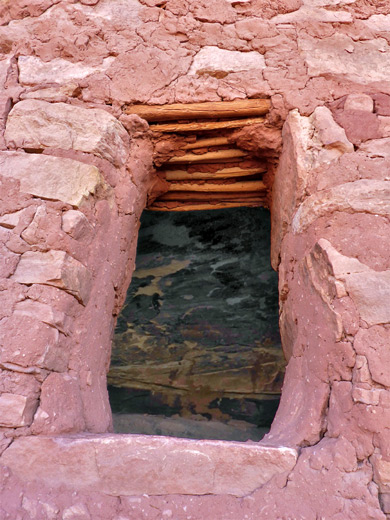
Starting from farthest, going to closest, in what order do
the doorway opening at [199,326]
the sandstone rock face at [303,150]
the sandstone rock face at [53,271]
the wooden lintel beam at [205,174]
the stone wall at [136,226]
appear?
the doorway opening at [199,326] → the wooden lintel beam at [205,174] → the sandstone rock face at [303,150] → the sandstone rock face at [53,271] → the stone wall at [136,226]

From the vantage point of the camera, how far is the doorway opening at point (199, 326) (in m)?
4.68

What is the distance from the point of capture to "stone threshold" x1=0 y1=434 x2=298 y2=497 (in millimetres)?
1499

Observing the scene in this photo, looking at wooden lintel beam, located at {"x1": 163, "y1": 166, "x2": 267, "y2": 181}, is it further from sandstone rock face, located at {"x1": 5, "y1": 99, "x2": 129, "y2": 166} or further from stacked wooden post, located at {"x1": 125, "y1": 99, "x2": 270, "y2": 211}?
sandstone rock face, located at {"x1": 5, "y1": 99, "x2": 129, "y2": 166}

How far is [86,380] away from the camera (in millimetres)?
1803

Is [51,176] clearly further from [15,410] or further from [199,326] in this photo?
[199,326]

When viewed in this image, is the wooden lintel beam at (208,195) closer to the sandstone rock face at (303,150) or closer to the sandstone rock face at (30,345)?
the sandstone rock face at (303,150)

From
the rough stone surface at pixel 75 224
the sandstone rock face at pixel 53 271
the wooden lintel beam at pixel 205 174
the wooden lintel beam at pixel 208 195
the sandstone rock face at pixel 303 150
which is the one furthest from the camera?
the wooden lintel beam at pixel 208 195

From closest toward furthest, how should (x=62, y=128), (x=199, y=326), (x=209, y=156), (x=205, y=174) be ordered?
(x=62, y=128) < (x=209, y=156) < (x=205, y=174) < (x=199, y=326)

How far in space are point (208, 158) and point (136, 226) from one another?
0.52m

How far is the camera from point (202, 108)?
2.23 m

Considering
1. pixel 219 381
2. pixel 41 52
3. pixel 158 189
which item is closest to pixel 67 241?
pixel 158 189

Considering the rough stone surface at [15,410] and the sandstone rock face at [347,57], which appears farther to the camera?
the sandstone rock face at [347,57]

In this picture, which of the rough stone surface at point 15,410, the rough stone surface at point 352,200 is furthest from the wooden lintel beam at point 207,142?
the rough stone surface at point 15,410

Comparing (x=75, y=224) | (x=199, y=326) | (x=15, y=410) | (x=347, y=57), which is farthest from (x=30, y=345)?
(x=199, y=326)
